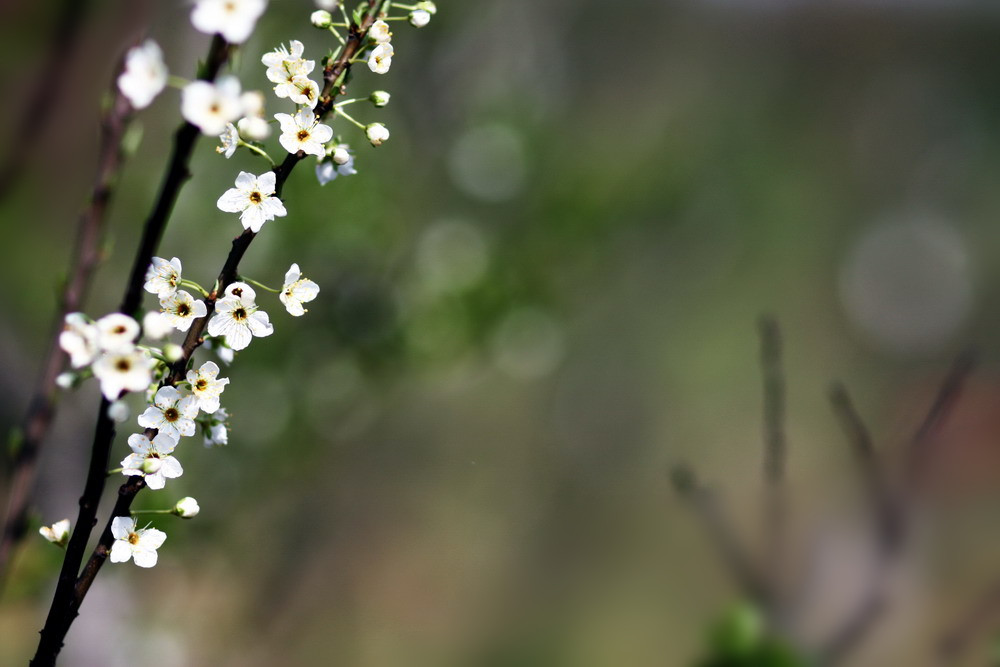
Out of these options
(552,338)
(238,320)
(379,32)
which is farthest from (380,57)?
(552,338)

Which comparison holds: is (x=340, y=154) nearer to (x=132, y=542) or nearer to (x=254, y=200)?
(x=254, y=200)

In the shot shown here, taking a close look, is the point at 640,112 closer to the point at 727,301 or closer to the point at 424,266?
the point at 727,301

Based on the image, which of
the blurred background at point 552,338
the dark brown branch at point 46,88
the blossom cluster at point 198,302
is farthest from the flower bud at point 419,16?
the dark brown branch at point 46,88

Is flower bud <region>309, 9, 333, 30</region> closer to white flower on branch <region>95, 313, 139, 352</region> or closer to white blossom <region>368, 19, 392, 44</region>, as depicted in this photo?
white blossom <region>368, 19, 392, 44</region>

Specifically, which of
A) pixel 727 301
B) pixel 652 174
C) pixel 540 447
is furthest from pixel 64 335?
pixel 727 301

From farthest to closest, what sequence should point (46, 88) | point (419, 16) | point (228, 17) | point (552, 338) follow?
point (552, 338), point (46, 88), point (419, 16), point (228, 17)
